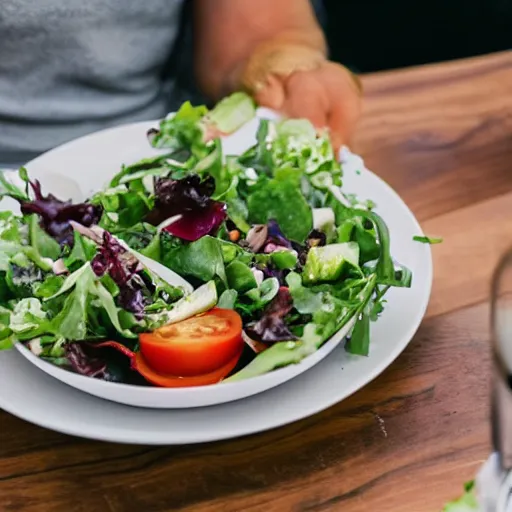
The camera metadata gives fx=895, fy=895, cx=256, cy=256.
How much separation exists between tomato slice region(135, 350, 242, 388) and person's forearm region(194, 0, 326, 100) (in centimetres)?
51

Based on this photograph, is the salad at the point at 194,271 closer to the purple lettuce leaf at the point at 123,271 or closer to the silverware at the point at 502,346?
the purple lettuce leaf at the point at 123,271

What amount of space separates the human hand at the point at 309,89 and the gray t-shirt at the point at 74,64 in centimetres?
16

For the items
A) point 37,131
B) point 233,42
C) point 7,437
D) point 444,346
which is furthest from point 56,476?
point 233,42

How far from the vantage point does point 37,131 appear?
1.09 metres

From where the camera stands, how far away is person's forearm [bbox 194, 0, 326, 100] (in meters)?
1.10

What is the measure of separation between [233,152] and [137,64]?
0.80 ft

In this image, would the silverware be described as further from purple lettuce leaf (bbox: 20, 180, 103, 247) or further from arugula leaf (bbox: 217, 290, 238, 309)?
purple lettuce leaf (bbox: 20, 180, 103, 247)

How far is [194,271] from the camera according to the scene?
724mm

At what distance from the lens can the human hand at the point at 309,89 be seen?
0.99 metres

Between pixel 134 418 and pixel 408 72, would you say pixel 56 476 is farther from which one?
pixel 408 72

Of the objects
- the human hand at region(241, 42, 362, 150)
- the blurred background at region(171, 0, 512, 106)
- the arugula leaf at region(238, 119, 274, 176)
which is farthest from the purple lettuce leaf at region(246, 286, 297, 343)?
the blurred background at region(171, 0, 512, 106)

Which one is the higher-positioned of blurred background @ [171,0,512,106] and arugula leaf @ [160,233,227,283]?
arugula leaf @ [160,233,227,283]

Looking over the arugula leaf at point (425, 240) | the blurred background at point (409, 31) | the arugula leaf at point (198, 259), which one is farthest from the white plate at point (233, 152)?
the blurred background at point (409, 31)

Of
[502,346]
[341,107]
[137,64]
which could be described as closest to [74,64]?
[137,64]
